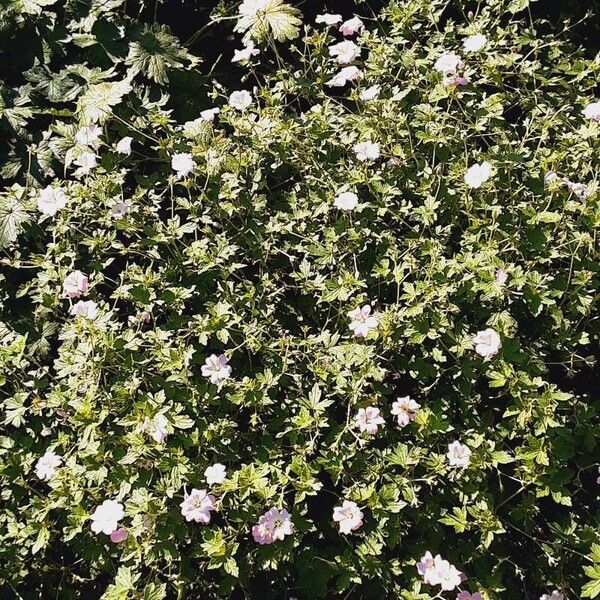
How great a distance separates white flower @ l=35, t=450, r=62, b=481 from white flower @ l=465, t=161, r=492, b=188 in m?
1.39

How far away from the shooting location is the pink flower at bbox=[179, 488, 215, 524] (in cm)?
210

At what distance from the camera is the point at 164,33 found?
3115 millimetres

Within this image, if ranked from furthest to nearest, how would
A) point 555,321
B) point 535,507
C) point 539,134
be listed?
point 539,134
point 555,321
point 535,507

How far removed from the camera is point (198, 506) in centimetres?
212

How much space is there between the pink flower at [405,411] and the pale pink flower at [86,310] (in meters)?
0.86

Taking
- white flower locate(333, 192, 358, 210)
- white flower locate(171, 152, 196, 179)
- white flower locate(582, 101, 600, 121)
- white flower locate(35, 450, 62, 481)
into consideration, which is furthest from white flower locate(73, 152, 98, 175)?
white flower locate(582, 101, 600, 121)

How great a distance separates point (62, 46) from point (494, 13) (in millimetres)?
1592

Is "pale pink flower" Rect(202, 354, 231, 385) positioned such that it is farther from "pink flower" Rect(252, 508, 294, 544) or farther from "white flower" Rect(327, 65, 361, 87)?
"white flower" Rect(327, 65, 361, 87)

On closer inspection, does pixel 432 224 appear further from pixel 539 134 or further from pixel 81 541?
pixel 81 541

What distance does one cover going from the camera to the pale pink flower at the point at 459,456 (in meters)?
2.17

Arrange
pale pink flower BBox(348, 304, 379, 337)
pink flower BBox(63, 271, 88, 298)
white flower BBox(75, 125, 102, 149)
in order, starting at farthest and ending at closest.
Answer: white flower BBox(75, 125, 102, 149)
pink flower BBox(63, 271, 88, 298)
pale pink flower BBox(348, 304, 379, 337)

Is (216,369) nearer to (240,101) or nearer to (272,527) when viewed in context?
(272,527)

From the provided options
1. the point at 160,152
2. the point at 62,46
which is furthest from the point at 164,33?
the point at 160,152

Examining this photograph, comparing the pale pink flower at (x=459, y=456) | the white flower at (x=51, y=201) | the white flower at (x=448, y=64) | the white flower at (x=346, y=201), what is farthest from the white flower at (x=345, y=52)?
the pale pink flower at (x=459, y=456)
